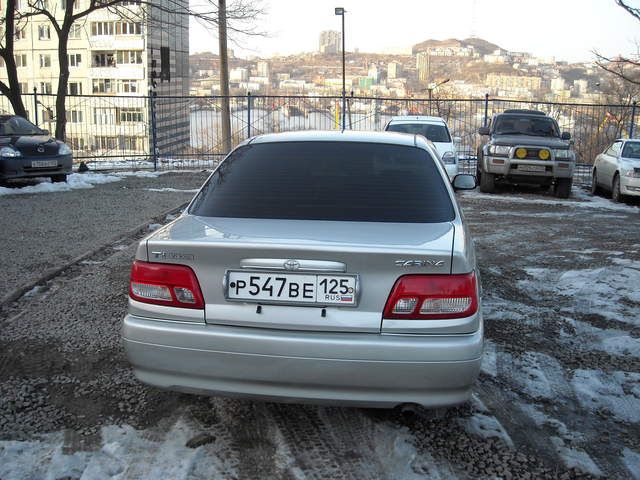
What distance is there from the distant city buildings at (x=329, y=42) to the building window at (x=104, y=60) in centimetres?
2770

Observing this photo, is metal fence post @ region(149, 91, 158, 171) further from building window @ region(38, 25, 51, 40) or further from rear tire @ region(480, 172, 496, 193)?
building window @ region(38, 25, 51, 40)

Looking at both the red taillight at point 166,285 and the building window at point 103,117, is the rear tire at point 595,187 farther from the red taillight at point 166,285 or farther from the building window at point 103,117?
the building window at point 103,117

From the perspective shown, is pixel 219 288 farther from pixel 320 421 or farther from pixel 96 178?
pixel 96 178

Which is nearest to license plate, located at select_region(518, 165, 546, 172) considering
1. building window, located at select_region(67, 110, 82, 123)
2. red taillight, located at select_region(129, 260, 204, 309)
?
red taillight, located at select_region(129, 260, 204, 309)

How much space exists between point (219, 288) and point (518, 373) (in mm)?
2173

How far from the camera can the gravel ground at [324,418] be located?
2.99 m

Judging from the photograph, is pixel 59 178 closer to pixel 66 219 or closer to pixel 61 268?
pixel 66 219

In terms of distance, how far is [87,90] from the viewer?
3469 inches

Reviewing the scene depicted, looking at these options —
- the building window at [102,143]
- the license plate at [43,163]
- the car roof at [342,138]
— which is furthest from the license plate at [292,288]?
the building window at [102,143]

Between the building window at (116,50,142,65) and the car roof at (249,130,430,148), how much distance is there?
286 ft

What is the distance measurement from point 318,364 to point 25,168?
1207cm

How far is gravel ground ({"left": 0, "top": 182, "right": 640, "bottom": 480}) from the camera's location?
9.82ft

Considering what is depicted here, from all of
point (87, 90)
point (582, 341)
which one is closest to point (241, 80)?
point (582, 341)

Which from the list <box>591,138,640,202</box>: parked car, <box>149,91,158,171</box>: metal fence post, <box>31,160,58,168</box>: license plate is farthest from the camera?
<box>149,91,158,171</box>: metal fence post
